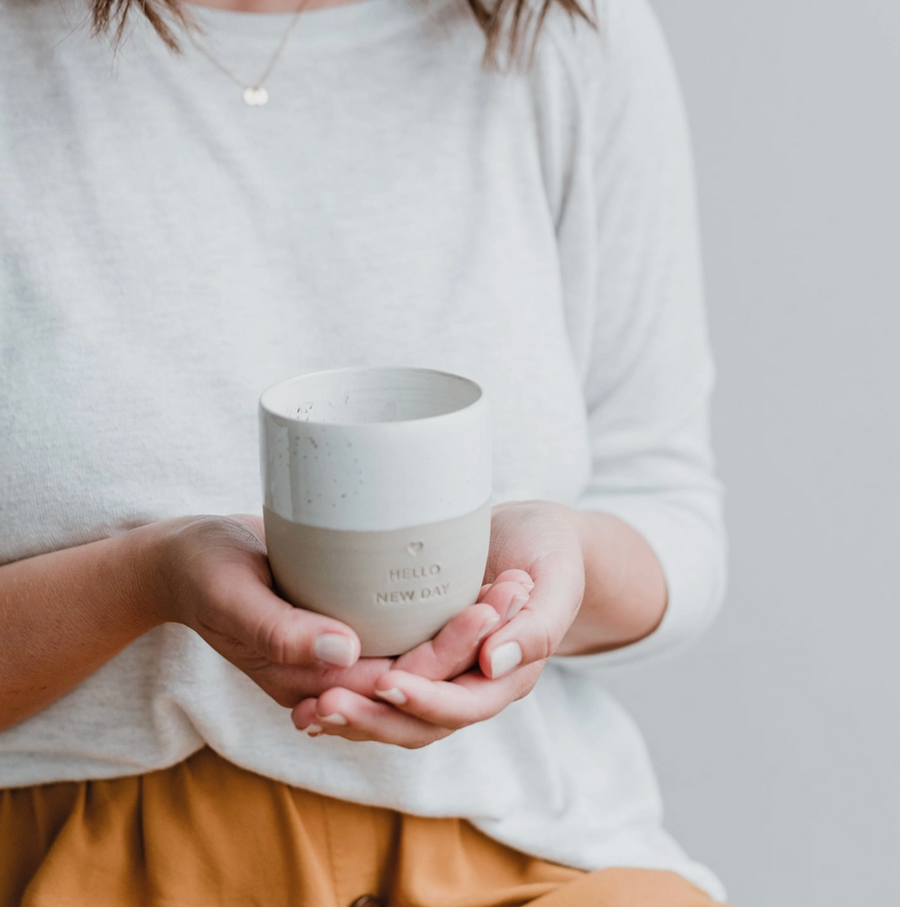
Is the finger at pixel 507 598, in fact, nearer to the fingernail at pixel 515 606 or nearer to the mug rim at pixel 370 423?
the fingernail at pixel 515 606

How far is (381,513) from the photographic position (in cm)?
54

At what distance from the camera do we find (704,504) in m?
1.01

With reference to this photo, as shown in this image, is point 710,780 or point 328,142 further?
point 710,780

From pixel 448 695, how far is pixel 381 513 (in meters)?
Answer: 0.11

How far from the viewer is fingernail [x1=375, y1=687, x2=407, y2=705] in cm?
55

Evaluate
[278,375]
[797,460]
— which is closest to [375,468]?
[278,375]

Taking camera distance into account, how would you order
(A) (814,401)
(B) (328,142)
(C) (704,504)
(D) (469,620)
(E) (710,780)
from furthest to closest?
(E) (710,780)
(A) (814,401)
(C) (704,504)
(B) (328,142)
(D) (469,620)

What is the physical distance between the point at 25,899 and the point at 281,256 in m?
0.52

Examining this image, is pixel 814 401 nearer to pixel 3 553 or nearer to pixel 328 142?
pixel 328 142

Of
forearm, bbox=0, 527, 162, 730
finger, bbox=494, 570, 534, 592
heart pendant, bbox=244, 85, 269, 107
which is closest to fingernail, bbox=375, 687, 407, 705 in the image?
finger, bbox=494, 570, 534, 592

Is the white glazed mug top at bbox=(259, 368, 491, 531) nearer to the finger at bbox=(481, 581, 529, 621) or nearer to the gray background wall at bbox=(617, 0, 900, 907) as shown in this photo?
the finger at bbox=(481, 581, 529, 621)

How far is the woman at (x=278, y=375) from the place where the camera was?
2.51 feet

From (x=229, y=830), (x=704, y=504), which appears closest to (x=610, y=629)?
(x=704, y=504)

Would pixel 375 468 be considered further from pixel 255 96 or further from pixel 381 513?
pixel 255 96
